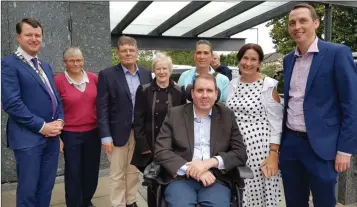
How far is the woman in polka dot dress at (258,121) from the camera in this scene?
2.61 m

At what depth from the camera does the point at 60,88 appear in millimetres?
2980

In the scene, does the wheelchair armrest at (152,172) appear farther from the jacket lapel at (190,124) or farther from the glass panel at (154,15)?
the glass panel at (154,15)

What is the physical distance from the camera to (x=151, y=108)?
2877 millimetres

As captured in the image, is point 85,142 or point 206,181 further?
point 85,142

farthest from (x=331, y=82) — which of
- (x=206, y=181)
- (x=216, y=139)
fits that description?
(x=206, y=181)

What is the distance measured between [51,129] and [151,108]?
85 cm

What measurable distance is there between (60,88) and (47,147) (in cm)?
58

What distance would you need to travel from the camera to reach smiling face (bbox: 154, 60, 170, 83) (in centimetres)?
289

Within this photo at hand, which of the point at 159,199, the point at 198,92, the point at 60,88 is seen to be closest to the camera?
the point at 159,199

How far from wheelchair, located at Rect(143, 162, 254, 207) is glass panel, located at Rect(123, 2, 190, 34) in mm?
5095

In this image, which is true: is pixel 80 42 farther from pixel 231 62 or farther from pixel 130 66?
pixel 231 62

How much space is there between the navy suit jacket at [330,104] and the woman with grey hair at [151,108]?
A: 46.2 inches

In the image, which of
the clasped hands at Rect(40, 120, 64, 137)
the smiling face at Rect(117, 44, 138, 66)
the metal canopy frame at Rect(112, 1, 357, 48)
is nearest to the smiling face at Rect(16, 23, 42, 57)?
the clasped hands at Rect(40, 120, 64, 137)

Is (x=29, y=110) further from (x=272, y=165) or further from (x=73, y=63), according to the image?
(x=272, y=165)
